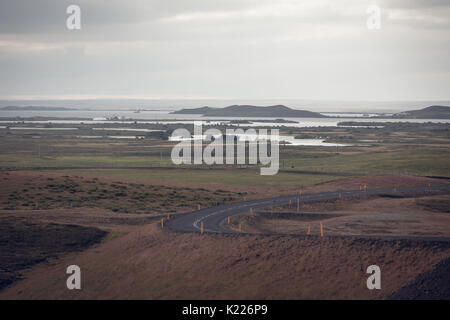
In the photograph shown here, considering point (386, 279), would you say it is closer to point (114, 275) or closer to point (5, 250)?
point (114, 275)

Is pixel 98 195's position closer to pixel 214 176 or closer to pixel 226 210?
pixel 226 210

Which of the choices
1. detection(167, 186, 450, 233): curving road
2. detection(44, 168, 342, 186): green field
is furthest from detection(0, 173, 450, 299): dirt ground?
detection(44, 168, 342, 186): green field

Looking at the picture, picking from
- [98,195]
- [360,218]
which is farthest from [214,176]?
[360,218]

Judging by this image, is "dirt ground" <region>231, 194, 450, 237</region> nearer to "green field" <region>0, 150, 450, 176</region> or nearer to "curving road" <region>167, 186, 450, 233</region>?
"curving road" <region>167, 186, 450, 233</region>

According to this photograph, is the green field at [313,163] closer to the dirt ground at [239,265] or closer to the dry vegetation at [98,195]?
the dry vegetation at [98,195]

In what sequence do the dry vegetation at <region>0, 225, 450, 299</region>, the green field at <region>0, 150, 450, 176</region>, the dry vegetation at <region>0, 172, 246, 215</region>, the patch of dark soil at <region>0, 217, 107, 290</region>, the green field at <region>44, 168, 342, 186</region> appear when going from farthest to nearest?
the green field at <region>0, 150, 450, 176</region>, the green field at <region>44, 168, 342, 186</region>, the dry vegetation at <region>0, 172, 246, 215</region>, the patch of dark soil at <region>0, 217, 107, 290</region>, the dry vegetation at <region>0, 225, 450, 299</region>

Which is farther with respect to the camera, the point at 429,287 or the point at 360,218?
the point at 360,218

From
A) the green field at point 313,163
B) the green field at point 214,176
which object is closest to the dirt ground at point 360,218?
the green field at point 214,176
